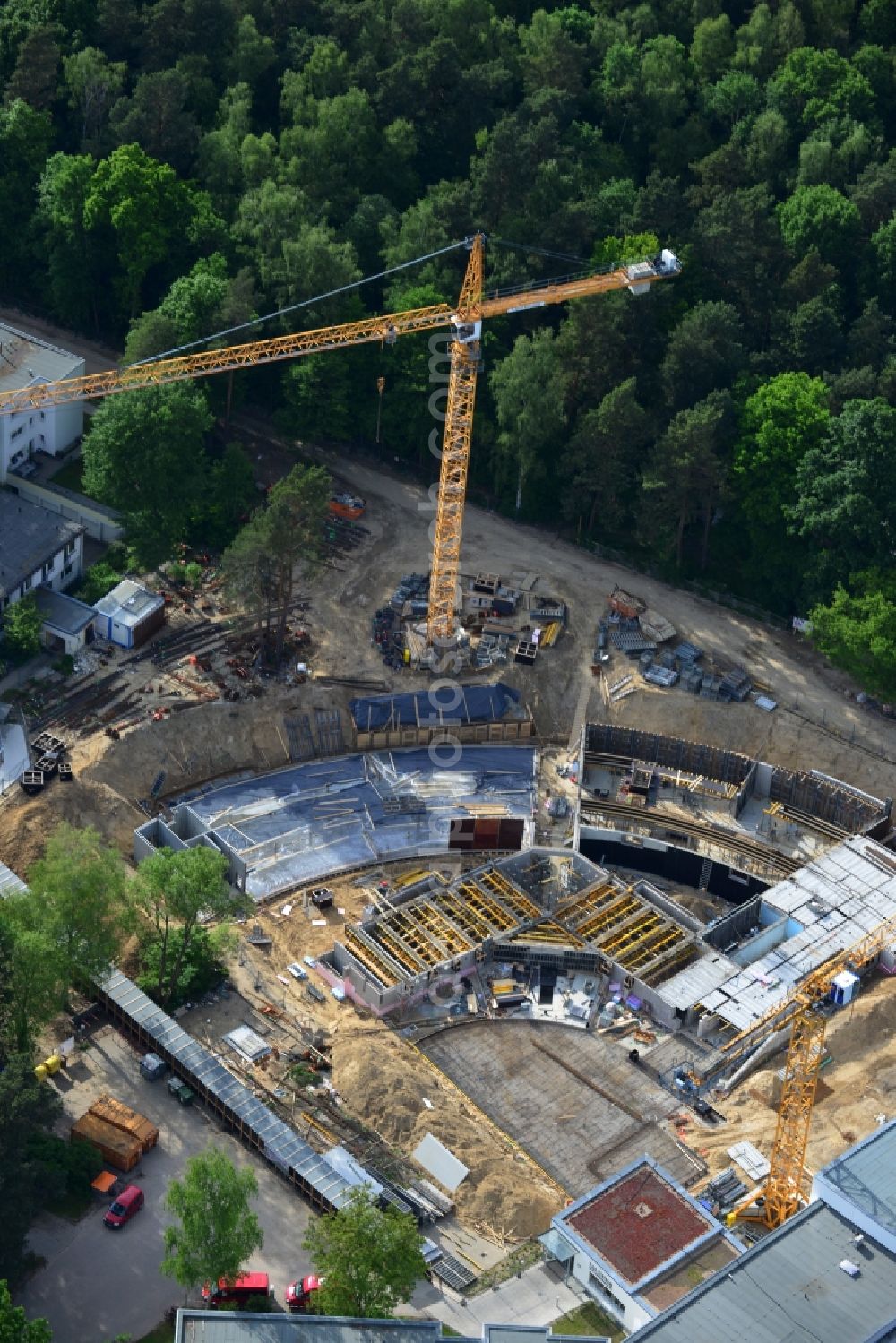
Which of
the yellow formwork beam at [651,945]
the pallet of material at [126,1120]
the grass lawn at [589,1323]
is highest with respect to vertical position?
the pallet of material at [126,1120]

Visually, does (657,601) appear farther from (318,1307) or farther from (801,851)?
(318,1307)

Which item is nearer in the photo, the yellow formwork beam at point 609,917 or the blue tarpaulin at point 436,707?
the yellow formwork beam at point 609,917

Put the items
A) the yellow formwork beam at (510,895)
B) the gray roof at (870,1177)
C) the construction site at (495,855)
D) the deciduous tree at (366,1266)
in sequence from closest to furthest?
the deciduous tree at (366,1266) < the gray roof at (870,1177) < the construction site at (495,855) < the yellow formwork beam at (510,895)

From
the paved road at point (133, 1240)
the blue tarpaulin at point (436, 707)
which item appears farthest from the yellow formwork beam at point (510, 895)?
the paved road at point (133, 1240)

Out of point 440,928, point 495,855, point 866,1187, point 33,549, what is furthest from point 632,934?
point 33,549

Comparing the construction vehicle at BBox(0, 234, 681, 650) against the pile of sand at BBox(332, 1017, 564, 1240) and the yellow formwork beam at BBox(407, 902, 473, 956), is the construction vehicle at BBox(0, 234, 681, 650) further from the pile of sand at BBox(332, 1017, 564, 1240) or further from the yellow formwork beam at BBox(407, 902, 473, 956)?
the pile of sand at BBox(332, 1017, 564, 1240)

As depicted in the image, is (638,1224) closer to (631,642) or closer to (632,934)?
(632,934)

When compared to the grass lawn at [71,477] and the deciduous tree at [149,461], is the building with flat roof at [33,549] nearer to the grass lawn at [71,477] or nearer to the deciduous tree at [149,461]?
the deciduous tree at [149,461]
